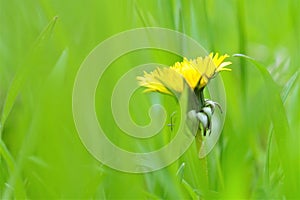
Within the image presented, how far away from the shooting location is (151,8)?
1.03 m

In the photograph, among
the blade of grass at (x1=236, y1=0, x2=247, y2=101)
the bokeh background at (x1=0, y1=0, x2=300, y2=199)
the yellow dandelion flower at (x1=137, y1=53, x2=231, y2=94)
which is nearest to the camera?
Answer: the bokeh background at (x1=0, y1=0, x2=300, y2=199)

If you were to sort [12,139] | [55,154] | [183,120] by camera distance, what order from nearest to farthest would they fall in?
[55,154]
[183,120]
[12,139]

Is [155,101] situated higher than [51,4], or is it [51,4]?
[51,4]

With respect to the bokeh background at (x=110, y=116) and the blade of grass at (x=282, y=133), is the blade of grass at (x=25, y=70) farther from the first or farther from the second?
the blade of grass at (x=282, y=133)

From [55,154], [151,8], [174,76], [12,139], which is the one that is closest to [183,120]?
[174,76]

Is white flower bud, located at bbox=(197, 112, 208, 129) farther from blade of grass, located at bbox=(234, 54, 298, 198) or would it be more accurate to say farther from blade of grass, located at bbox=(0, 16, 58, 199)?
blade of grass, located at bbox=(0, 16, 58, 199)

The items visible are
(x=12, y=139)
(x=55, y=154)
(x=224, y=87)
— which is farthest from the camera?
(x=224, y=87)

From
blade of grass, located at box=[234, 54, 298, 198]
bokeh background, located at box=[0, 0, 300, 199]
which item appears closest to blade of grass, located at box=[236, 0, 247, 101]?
bokeh background, located at box=[0, 0, 300, 199]

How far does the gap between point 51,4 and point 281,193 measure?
1.34 ft

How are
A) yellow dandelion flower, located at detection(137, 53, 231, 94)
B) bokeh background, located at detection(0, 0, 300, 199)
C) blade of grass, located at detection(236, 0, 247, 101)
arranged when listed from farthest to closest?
blade of grass, located at detection(236, 0, 247, 101) → yellow dandelion flower, located at detection(137, 53, 231, 94) → bokeh background, located at detection(0, 0, 300, 199)

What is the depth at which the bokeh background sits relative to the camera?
0.60 metres

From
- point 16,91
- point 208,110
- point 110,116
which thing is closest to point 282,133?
point 208,110

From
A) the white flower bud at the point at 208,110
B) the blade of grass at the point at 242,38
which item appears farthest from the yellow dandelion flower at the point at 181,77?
the blade of grass at the point at 242,38

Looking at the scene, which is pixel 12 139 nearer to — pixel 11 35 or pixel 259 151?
pixel 11 35
